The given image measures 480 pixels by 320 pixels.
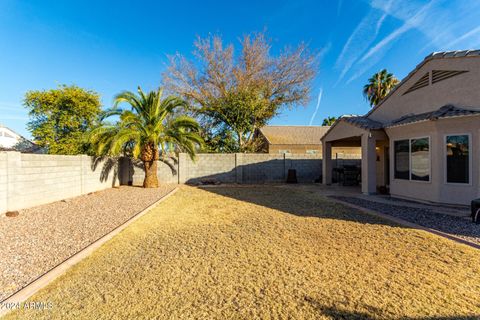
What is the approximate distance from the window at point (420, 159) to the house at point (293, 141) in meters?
18.8

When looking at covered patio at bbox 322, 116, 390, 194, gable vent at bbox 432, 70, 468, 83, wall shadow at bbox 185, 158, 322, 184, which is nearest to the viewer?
gable vent at bbox 432, 70, 468, 83

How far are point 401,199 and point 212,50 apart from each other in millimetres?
21259

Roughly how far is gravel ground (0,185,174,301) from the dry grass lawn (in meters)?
0.60

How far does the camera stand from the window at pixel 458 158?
24.8 feet

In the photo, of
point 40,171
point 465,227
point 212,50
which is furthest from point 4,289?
point 212,50

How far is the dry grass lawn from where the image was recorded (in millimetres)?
2648

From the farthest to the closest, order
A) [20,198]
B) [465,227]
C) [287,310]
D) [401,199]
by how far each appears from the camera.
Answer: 1. [401,199]
2. [20,198]
3. [465,227]
4. [287,310]

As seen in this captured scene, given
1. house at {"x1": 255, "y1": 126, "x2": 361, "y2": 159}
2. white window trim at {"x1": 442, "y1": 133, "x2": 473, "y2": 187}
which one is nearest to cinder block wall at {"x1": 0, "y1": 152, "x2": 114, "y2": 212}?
white window trim at {"x1": 442, "y1": 133, "x2": 473, "y2": 187}

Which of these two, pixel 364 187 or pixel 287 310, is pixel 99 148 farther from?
pixel 364 187

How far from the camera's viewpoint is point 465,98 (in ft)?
25.8

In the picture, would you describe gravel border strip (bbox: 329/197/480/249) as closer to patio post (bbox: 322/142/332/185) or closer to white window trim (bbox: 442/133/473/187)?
white window trim (bbox: 442/133/473/187)

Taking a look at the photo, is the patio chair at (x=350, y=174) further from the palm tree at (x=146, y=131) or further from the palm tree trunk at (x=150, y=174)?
the palm tree trunk at (x=150, y=174)

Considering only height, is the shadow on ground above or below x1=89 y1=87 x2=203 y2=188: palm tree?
below

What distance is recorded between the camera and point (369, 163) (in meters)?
11.1
